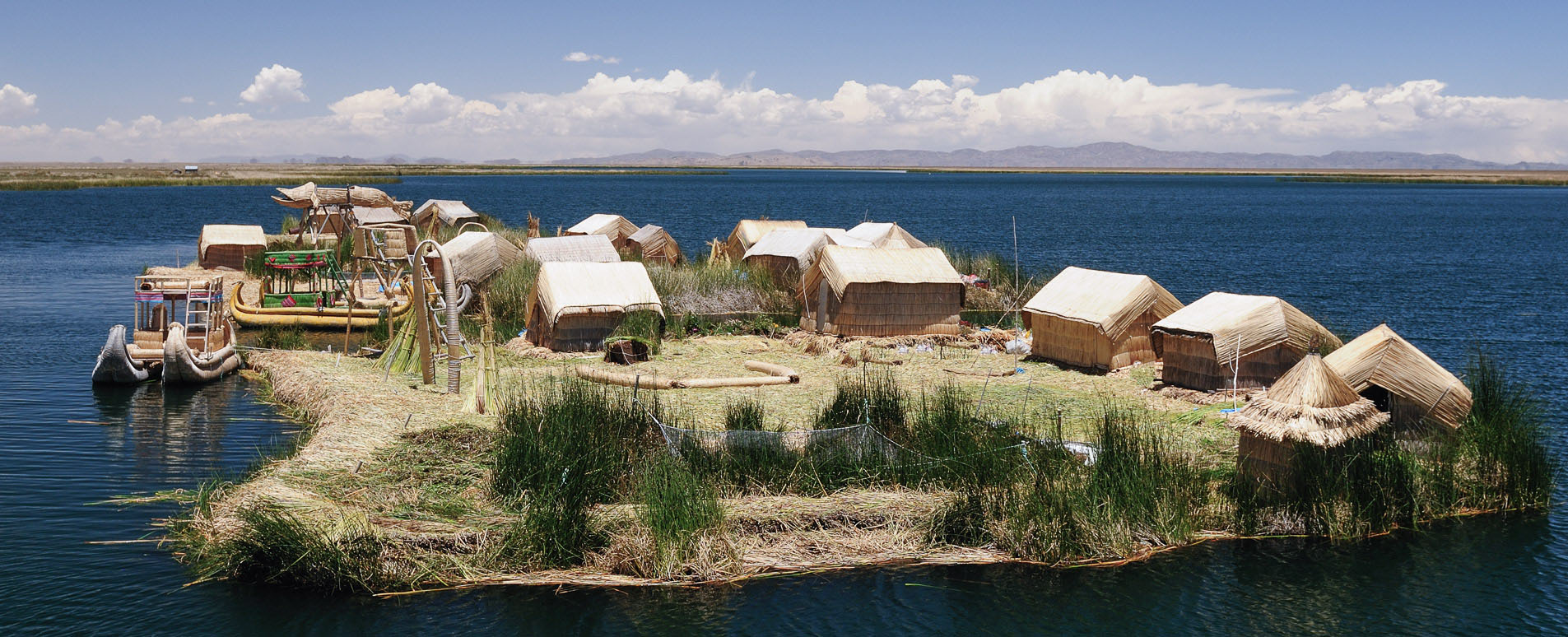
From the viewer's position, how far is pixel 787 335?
747 inches

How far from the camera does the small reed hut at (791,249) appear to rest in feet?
72.5

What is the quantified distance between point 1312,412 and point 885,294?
910 centimetres

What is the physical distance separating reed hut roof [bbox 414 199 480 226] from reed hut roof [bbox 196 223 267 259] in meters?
5.81

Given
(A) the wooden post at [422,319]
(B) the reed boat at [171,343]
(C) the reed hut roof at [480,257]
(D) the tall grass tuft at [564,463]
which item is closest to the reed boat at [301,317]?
(B) the reed boat at [171,343]

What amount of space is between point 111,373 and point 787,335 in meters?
9.72

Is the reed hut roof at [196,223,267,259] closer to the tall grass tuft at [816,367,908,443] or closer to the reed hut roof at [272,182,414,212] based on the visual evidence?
the reed hut roof at [272,182,414,212]

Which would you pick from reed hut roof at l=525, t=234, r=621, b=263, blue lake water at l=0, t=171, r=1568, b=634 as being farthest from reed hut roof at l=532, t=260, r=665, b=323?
reed hut roof at l=525, t=234, r=621, b=263

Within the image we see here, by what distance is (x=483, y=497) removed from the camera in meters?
9.62

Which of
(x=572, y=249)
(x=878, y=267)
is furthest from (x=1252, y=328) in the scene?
(x=572, y=249)

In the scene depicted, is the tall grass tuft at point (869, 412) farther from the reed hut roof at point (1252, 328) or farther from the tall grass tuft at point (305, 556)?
the tall grass tuft at point (305, 556)

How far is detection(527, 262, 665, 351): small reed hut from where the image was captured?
16.7m

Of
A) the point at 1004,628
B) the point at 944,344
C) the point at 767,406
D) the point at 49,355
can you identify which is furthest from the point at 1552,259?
the point at 49,355

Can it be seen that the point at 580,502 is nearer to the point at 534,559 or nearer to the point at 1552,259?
the point at 534,559

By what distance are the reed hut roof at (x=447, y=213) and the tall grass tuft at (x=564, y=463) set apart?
24.7m
